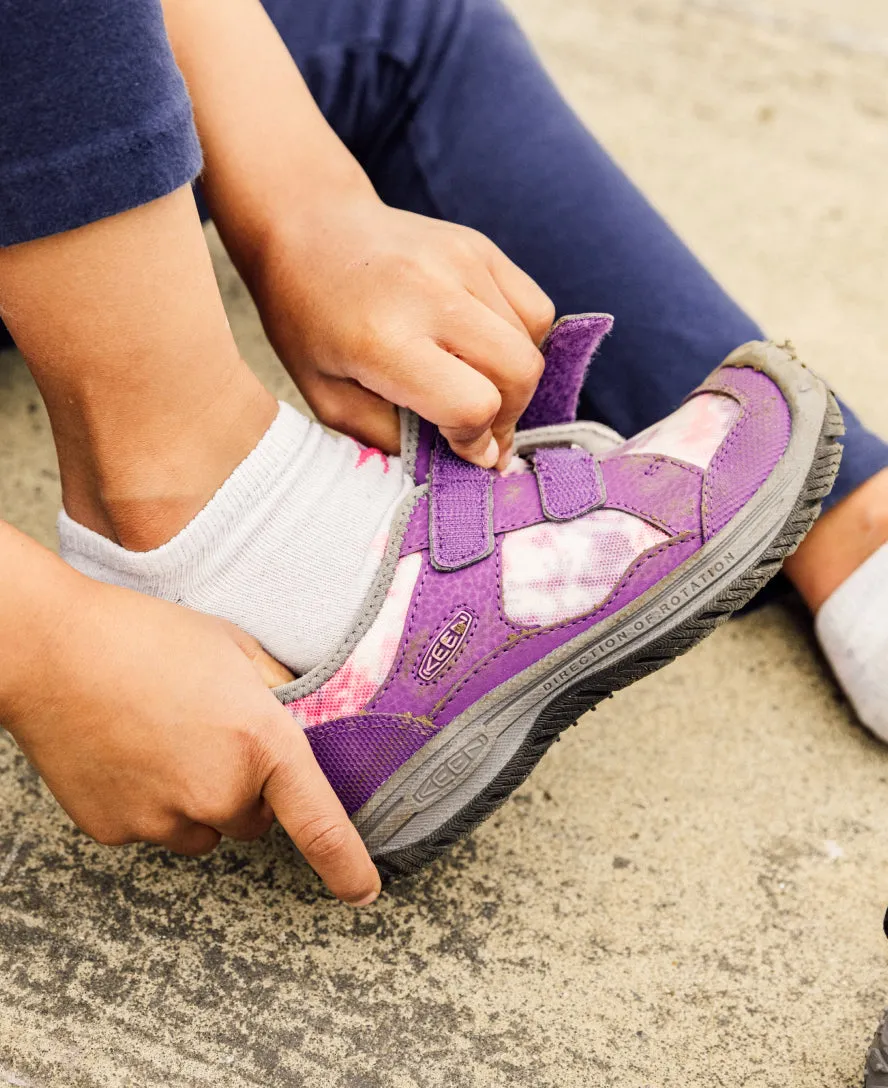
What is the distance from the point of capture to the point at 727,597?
79 centimetres

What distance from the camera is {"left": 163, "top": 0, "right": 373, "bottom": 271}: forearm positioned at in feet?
2.87

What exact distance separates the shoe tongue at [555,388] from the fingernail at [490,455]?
5 centimetres

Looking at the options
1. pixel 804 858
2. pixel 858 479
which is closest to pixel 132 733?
pixel 804 858

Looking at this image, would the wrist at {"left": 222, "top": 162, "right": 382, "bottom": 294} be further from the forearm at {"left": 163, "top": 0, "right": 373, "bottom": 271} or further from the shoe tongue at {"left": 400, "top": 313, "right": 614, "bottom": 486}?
the shoe tongue at {"left": 400, "top": 313, "right": 614, "bottom": 486}

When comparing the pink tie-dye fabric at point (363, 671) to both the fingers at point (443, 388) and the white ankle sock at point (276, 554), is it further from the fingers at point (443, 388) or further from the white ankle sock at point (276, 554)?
the fingers at point (443, 388)

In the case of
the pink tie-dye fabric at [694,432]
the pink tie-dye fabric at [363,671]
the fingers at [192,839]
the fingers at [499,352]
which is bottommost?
the fingers at [192,839]

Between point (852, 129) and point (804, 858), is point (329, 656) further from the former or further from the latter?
point (852, 129)

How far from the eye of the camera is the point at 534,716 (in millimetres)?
789

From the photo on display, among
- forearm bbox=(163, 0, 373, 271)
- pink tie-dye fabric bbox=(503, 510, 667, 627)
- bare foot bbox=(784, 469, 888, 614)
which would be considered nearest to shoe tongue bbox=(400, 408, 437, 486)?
pink tie-dye fabric bbox=(503, 510, 667, 627)

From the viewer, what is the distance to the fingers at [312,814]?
2.34 feet

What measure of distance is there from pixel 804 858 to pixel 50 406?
28.5 inches

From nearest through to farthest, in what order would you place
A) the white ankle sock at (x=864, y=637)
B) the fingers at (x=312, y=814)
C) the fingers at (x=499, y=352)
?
the fingers at (x=312, y=814) → the fingers at (x=499, y=352) → the white ankle sock at (x=864, y=637)
